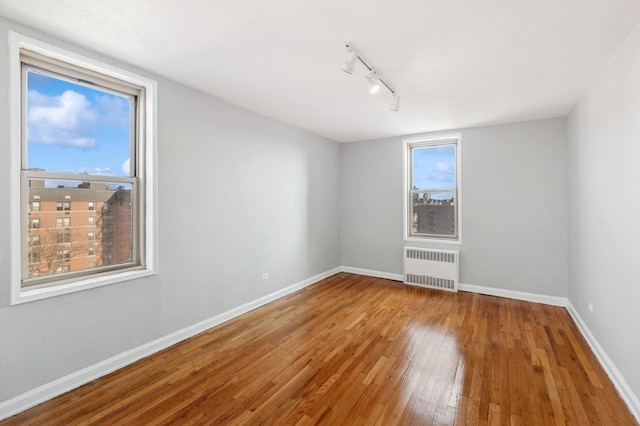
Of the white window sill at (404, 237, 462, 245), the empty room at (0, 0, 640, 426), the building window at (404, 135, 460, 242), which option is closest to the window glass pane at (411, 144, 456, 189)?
the building window at (404, 135, 460, 242)

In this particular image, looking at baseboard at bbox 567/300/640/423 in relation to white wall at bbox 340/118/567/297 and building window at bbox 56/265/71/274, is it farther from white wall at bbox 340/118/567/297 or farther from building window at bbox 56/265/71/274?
building window at bbox 56/265/71/274

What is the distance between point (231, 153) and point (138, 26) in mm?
1638

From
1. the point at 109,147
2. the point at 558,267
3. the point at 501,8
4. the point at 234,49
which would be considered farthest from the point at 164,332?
the point at 558,267

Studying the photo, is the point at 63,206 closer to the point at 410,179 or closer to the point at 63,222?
the point at 63,222

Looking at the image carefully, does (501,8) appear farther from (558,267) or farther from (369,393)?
(558,267)

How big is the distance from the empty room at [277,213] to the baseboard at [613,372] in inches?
1.1

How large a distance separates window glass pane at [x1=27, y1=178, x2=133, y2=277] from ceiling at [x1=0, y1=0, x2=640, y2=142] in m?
1.14

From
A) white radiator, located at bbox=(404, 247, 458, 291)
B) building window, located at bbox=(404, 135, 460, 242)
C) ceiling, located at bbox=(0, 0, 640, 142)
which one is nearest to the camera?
ceiling, located at bbox=(0, 0, 640, 142)

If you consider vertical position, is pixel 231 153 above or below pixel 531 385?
above

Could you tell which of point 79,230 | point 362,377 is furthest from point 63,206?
point 362,377

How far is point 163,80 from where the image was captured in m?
2.82

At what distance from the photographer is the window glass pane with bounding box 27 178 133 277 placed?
2189mm

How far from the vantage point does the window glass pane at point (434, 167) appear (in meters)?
4.91

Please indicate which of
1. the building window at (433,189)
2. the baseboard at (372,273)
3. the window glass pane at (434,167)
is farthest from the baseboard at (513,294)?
the window glass pane at (434,167)
